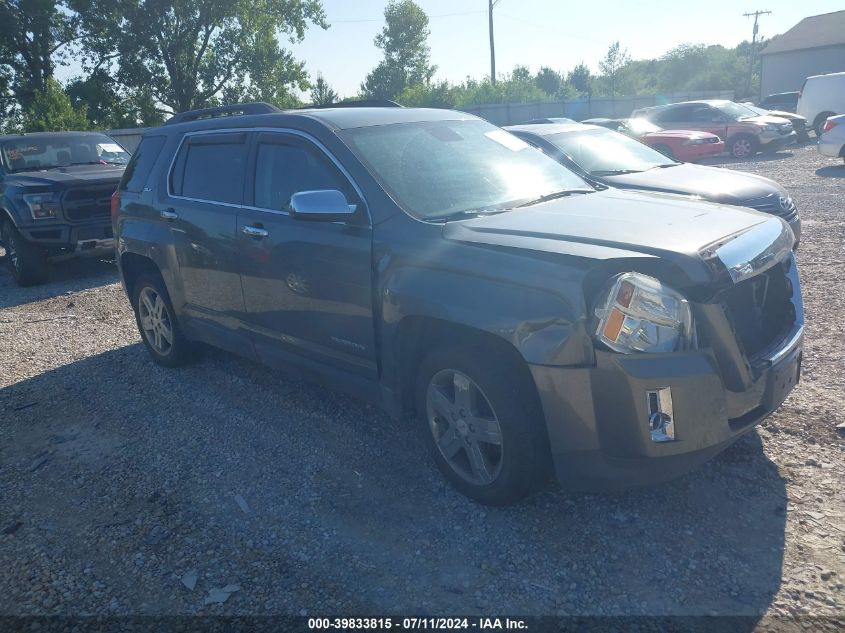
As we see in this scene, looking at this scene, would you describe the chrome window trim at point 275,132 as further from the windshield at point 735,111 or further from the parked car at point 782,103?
the parked car at point 782,103

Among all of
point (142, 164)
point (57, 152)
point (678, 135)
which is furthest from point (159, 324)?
point (678, 135)

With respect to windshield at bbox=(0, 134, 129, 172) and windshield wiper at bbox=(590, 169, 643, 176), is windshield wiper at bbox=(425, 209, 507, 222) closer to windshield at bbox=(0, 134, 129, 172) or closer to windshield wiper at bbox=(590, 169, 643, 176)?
windshield wiper at bbox=(590, 169, 643, 176)

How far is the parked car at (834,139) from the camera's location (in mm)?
15258

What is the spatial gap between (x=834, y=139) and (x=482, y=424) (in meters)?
15.2

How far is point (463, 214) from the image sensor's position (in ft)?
12.4

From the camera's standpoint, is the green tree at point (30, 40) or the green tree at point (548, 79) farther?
the green tree at point (548, 79)

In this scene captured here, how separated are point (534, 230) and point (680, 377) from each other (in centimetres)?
98

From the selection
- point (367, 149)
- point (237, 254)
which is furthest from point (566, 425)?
point (237, 254)

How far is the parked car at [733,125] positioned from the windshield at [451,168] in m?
17.0

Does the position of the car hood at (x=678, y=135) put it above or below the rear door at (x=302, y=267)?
below

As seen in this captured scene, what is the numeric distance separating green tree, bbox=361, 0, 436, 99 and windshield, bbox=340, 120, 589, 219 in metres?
50.7

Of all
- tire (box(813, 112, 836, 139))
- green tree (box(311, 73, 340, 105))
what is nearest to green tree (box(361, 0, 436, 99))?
green tree (box(311, 73, 340, 105))

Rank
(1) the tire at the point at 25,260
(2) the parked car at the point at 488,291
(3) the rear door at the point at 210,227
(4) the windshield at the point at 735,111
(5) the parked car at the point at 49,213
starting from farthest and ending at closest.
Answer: (4) the windshield at the point at 735,111 < (1) the tire at the point at 25,260 < (5) the parked car at the point at 49,213 < (3) the rear door at the point at 210,227 < (2) the parked car at the point at 488,291

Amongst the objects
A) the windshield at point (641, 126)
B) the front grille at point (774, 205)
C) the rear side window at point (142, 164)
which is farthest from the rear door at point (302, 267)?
the windshield at point (641, 126)
